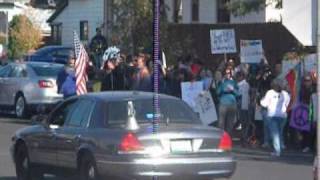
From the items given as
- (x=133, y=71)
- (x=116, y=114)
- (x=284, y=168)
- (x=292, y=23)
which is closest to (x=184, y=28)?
(x=133, y=71)

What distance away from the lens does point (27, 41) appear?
193 feet

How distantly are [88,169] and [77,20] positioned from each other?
128 ft

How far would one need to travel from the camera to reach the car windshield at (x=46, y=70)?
26219 millimetres

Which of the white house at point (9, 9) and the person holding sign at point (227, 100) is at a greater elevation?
the white house at point (9, 9)

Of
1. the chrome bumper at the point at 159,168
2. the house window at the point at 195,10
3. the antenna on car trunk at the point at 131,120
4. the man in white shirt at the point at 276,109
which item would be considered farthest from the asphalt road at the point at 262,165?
the house window at the point at 195,10

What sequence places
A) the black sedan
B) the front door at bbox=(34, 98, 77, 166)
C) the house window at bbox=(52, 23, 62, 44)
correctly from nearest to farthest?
the front door at bbox=(34, 98, 77, 166) < the black sedan < the house window at bbox=(52, 23, 62, 44)

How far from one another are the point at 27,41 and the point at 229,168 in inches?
1872

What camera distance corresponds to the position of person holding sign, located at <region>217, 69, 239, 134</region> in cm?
1984

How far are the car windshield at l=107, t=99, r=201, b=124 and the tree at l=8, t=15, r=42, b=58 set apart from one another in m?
44.8

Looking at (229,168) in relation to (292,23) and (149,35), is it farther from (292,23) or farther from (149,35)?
(149,35)

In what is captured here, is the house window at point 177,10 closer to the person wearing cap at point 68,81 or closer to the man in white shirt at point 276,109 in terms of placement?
the person wearing cap at point 68,81

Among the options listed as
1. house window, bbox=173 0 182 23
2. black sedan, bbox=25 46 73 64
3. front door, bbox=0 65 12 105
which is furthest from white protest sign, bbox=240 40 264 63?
house window, bbox=173 0 182 23

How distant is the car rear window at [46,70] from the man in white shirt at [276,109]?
8970 millimetres

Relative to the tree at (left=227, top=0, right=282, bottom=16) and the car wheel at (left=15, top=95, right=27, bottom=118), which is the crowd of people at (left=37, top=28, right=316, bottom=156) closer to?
the tree at (left=227, top=0, right=282, bottom=16)
